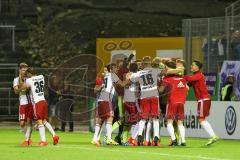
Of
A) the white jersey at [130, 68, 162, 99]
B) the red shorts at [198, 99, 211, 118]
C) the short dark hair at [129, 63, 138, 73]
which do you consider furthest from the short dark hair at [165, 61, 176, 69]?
the red shorts at [198, 99, 211, 118]

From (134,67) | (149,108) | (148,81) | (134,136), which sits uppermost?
(134,67)

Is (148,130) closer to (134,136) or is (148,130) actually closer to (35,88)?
(134,136)

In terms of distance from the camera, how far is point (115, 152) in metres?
23.2

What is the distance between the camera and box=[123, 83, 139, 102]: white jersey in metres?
25.9

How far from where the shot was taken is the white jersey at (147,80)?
25.5 metres

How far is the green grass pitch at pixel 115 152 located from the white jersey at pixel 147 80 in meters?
1.43

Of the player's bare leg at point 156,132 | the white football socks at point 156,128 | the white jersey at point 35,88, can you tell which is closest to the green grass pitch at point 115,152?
the player's bare leg at point 156,132

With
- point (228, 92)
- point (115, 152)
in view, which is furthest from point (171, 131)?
point (228, 92)

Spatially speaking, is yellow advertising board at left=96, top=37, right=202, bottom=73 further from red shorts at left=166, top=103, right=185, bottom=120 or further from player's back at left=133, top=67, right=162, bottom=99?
player's back at left=133, top=67, right=162, bottom=99

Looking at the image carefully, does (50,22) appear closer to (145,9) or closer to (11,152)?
(145,9)

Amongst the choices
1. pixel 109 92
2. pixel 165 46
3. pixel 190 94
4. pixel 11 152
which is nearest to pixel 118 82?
pixel 109 92

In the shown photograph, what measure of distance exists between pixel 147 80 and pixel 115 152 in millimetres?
2962

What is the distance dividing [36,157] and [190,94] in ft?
47.5

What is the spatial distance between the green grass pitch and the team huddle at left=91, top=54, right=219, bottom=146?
58 centimetres
